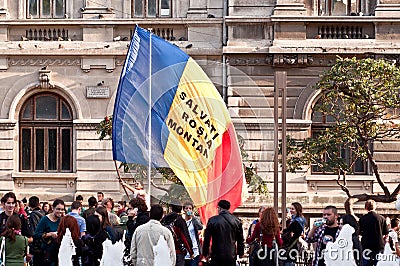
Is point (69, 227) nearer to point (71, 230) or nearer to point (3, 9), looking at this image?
point (71, 230)

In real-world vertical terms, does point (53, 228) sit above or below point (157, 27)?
below

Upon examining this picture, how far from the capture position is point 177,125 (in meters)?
20.7

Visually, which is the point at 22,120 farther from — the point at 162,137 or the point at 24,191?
the point at 162,137

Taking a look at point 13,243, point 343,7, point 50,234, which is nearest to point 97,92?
point 343,7

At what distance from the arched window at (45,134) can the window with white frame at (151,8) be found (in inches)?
117

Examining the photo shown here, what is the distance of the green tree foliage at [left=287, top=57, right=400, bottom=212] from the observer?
1080 inches

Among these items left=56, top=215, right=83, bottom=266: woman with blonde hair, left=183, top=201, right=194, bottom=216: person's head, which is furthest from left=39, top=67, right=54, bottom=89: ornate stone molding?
left=56, top=215, right=83, bottom=266: woman with blonde hair

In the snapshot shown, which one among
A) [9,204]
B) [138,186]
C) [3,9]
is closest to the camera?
[9,204]

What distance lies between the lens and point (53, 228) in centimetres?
1812

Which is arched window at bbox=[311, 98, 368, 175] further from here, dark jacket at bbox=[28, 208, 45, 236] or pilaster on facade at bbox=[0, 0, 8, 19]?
dark jacket at bbox=[28, 208, 45, 236]

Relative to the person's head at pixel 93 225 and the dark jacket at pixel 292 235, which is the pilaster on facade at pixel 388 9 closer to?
the dark jacket at pixel 292 235

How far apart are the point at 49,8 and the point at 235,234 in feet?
51.2

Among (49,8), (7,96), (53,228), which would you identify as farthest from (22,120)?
(53,228)

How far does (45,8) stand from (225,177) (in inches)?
520
